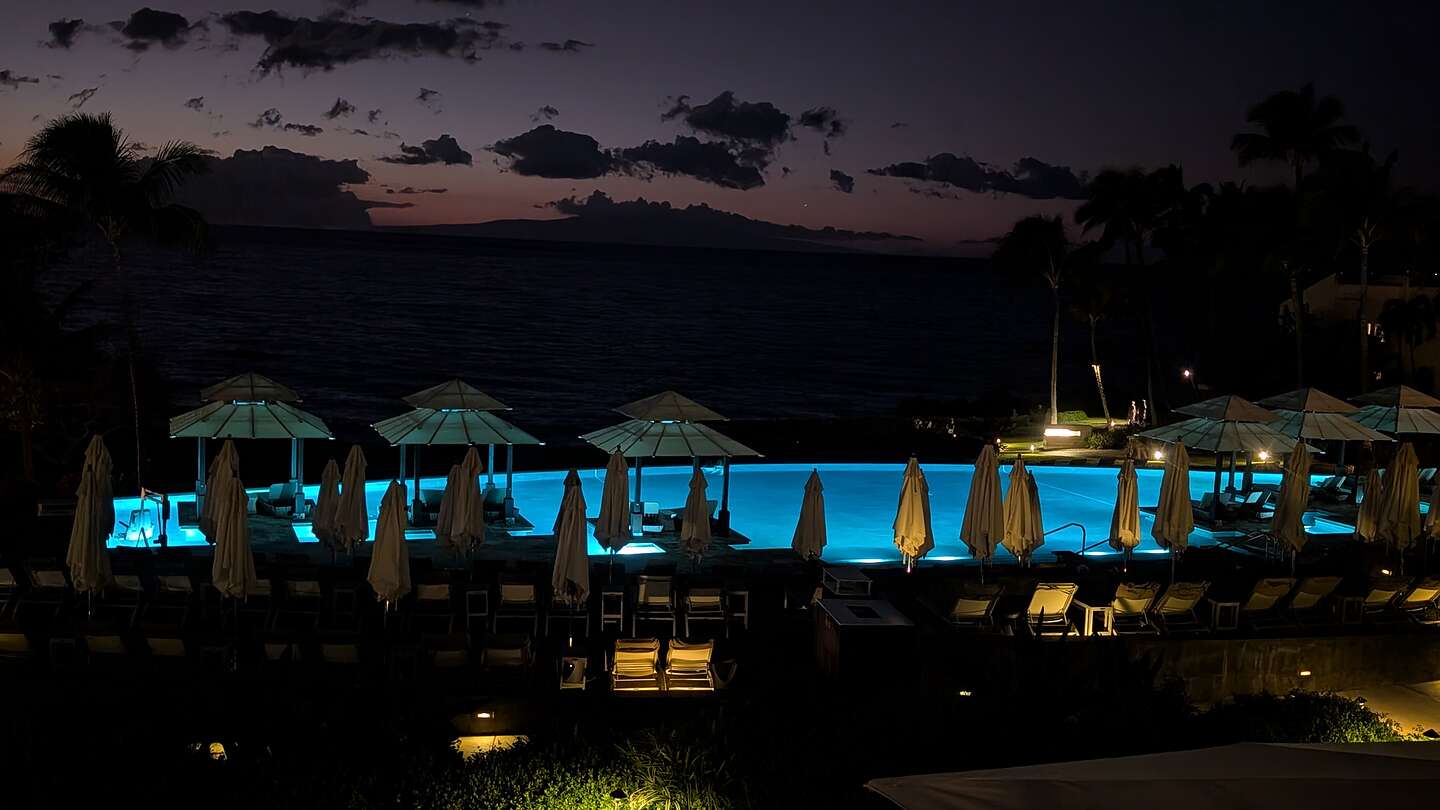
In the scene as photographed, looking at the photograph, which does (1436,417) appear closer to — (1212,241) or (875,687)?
(875,687)

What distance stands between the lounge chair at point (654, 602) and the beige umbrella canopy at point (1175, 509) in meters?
6.63

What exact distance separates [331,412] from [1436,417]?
5405 cm

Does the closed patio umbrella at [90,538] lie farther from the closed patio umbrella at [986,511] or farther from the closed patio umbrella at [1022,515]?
the closed patio umbrella at [1022,515]

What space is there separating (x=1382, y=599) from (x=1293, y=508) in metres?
1.67

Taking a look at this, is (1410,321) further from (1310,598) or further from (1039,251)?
(1310,598)

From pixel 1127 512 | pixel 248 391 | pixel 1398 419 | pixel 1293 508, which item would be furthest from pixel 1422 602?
pixel 248 391

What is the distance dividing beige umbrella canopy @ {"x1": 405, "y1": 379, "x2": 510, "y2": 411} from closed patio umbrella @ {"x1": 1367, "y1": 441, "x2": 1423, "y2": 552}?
1266 centimetres

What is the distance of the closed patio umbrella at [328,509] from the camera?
1466cm

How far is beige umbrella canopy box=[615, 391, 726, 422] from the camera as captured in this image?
1694 centimetres

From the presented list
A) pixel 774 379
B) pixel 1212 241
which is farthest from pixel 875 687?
pixel 774 379

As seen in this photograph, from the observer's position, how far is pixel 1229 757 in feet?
16.3

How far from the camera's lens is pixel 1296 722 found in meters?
10.2

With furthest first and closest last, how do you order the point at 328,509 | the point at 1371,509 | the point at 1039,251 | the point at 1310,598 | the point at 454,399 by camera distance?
the point at 1039,251, the point at 454,399, the point at 1371,509, the point at 328,509, the point at 1310,598

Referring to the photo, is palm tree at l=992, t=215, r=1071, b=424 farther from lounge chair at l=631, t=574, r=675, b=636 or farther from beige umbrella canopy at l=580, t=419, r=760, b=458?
lounge chair at l=631, t=574, r=675, b=636
